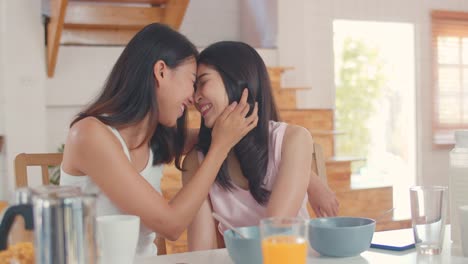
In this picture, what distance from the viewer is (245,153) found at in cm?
163

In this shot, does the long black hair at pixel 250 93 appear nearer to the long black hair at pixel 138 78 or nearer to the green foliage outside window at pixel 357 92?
the long black hair at pixel 138 78

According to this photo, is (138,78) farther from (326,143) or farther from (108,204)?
(326,143)

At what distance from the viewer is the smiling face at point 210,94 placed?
5.17 ft

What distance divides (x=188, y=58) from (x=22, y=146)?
91.5 inches

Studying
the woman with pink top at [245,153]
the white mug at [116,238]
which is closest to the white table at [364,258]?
the white mug at [116,238]

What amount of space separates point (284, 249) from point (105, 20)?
3.03m

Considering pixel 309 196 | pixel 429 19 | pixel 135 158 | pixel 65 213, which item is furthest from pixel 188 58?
pixel 429 19

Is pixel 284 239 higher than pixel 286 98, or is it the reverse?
pixel 286 98

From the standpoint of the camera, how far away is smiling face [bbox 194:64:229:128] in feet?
5.17

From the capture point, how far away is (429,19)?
5164mm

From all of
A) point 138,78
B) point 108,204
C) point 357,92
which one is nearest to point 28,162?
point 108,204

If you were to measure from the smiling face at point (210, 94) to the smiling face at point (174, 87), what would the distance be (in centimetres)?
2

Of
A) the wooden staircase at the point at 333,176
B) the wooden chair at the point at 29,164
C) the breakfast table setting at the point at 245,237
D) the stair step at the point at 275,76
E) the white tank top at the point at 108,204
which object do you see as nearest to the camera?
the breakfast table setting at the point at 245,237

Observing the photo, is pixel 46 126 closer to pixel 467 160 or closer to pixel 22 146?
pixel 22 146
